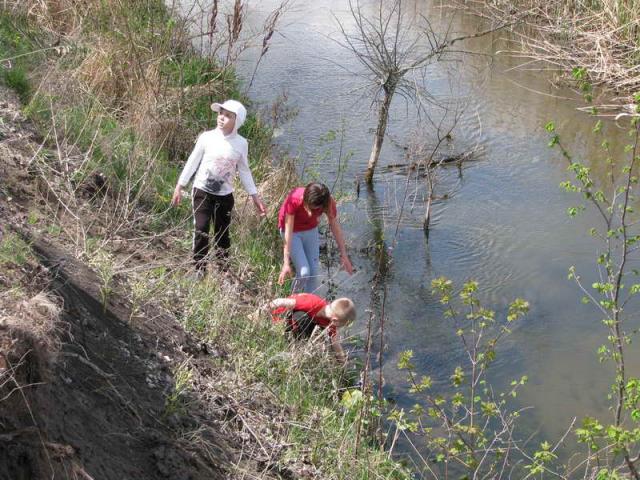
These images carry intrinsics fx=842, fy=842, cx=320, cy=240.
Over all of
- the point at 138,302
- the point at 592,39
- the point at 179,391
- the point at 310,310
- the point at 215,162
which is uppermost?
the point at 592,39

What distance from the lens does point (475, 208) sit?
11523mm

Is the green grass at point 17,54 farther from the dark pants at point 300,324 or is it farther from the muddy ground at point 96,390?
the dark pants at point 300,324

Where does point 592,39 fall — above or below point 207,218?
above

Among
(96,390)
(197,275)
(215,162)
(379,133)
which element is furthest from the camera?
(379,133)

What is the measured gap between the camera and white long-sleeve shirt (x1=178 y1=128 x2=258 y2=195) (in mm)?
7141

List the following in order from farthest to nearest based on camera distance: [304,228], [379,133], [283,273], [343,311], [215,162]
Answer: [379,133] → [304,228] → [283,273] → [215,162] → [343,311]

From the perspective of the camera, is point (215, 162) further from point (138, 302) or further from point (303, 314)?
point (138, 302)

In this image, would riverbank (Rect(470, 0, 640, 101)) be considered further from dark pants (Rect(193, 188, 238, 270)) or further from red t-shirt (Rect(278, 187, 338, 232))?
dark pants (Rect(193, 188, 238, 270))

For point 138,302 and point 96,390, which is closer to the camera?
point 96,390

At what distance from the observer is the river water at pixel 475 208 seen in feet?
27.1

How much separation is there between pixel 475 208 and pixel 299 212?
4.64 metres

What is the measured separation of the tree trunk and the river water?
234 mm

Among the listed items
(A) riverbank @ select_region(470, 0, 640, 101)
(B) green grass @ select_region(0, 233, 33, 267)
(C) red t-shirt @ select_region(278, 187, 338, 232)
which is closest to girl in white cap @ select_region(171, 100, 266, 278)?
(C) red t-shirt @ select_region(278, 187, 338, 232)

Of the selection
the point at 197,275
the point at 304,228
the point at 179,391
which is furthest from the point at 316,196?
the point at 179,391
